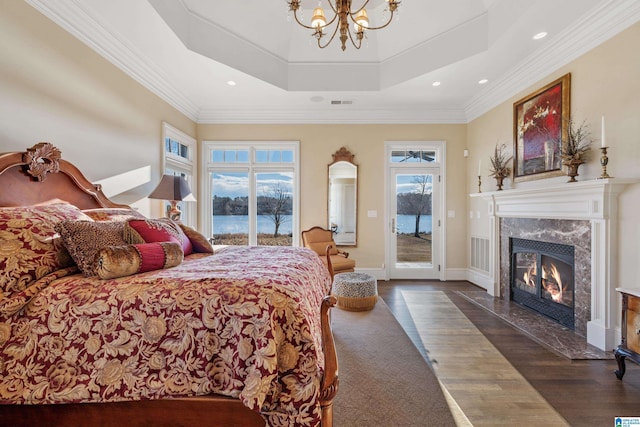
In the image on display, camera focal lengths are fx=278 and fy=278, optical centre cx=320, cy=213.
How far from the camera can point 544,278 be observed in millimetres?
3262

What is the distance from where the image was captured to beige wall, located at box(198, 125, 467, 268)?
495 centimetres

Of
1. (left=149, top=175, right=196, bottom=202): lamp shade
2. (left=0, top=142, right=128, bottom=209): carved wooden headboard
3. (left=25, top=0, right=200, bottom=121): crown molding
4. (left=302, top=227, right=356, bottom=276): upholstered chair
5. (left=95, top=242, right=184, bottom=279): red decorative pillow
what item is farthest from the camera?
(left=302, top=227, right=356, bottom=276): upholstered chair

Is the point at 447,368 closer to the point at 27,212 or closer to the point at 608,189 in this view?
the point at 608,189

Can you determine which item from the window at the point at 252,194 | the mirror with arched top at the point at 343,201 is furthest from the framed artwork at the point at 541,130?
the window at the point at 252,194

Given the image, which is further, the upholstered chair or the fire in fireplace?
the upholstered chair

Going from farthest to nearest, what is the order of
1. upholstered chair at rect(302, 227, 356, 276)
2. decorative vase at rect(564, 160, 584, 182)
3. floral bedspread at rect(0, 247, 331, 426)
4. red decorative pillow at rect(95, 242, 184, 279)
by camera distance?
1. upholstered chair at rect(302, 227, 356, 276)
2. decorative vase at rect(564, 160, 584, 182)
3. red decorative pillow at rect(95, 242, 184, 279)
4. floral bedspread at rect(0, 247, 331, 426)

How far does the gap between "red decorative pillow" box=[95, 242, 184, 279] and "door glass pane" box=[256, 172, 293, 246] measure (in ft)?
11.3

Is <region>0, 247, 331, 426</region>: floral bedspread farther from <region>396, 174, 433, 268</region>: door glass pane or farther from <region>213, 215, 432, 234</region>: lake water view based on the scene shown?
<region>396, 174, 433, 268</region>: door glass pane

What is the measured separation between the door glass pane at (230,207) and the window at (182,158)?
37 cm

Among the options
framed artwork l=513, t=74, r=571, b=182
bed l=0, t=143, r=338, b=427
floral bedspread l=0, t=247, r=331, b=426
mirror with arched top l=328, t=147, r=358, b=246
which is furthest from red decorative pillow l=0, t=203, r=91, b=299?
framed artwork l=513, t=74, r=571, b=182

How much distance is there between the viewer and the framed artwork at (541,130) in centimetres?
303

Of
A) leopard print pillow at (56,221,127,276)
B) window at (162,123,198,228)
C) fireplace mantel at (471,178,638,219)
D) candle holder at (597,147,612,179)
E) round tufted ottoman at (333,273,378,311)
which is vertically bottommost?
round tufted ottoman at (333,273,378,311)

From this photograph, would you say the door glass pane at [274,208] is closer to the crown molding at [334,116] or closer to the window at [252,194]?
the window at [252,194]

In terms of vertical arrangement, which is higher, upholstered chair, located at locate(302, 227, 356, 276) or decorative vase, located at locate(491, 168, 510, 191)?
decorative vase, located at locate(491, 168, 510, 191)
